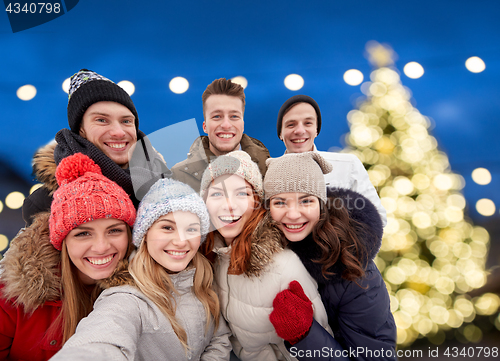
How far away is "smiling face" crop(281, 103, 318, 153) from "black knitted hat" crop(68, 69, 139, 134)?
45.0 inches

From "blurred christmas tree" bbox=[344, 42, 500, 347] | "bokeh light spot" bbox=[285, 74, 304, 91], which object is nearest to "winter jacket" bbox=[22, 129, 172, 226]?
"bokeh light spot" bbox=[285, 74, 304, 91]

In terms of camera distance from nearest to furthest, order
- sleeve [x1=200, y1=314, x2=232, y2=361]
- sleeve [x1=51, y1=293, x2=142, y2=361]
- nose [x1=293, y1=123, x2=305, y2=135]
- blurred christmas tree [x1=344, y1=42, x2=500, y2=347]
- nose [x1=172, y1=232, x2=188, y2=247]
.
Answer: sleeve [x1=51, y1=293, x2=142, y2=361] < nose [x1=172, y1=232, x2=188, y2=247] < sleeve [x1=200, y1=314, x2=232, y2=361] < nose [x1=293, y1=123, x2=305, y2=135] < blurred christmas tree [x1=344, y1=42, x2=500, y2=347]

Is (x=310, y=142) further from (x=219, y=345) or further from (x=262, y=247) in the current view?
(x=219, y=345)

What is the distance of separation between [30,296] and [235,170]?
3.28ft

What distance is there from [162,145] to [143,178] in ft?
1.47

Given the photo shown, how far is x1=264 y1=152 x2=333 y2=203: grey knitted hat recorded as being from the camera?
1.34 meters

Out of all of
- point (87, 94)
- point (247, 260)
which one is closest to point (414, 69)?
point (247, 260)

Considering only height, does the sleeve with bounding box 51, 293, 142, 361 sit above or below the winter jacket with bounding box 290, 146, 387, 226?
below

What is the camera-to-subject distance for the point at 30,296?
1149 millimetres

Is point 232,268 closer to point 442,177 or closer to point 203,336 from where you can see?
point 203,336

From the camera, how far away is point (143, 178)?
1.56 meters

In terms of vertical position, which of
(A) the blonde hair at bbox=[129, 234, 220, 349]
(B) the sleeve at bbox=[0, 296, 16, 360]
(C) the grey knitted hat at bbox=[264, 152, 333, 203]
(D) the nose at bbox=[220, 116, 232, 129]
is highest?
(D) the nose at bbox=[220, 116, 232, 129]

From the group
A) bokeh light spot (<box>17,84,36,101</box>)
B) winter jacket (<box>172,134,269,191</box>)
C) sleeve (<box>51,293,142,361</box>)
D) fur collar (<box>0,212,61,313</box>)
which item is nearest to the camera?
sleeve (<box>51,293,142,361</box>)

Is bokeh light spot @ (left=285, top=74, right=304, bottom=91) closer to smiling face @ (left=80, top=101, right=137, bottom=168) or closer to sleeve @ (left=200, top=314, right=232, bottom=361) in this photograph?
smiling face @ (left=80, top=101, right=137, bottom=168)
